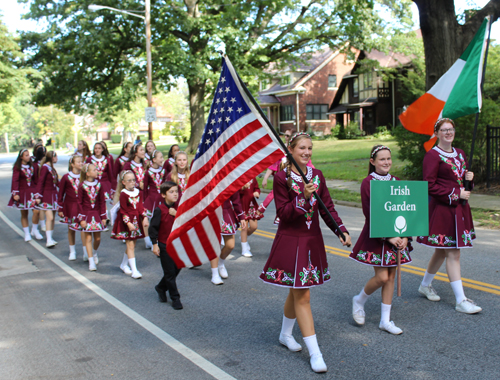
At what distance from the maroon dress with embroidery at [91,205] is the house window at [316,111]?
4478 centimetres

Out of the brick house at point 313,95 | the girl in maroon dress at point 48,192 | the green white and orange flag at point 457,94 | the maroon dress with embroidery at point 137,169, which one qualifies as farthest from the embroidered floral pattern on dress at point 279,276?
the brick house at point 313,95

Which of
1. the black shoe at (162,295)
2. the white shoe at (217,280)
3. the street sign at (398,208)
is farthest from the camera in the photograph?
the white shoe at (217,280)

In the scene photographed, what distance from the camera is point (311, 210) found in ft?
13.8

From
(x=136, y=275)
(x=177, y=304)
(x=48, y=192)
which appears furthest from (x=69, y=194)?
(x=177, y=304)

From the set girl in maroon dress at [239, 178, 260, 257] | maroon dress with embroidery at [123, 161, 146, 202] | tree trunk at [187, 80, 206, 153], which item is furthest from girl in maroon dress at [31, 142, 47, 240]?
tree trunk at [187, 80, 206, 153]

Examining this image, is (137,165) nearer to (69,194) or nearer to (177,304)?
(69,194)

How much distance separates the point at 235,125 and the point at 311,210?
98cm

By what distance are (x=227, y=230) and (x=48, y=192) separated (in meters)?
5.00

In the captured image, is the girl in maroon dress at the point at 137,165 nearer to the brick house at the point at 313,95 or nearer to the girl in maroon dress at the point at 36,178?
the girl in maroon dress at the point at 36,178

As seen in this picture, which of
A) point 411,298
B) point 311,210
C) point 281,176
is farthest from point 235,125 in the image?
point 411,298

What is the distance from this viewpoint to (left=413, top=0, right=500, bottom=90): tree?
578 inches

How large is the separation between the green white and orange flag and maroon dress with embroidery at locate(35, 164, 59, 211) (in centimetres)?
724

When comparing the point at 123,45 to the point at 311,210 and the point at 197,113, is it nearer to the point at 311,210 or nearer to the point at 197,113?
the point at 197,113

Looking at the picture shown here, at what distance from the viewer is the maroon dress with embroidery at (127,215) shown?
7528 mm
